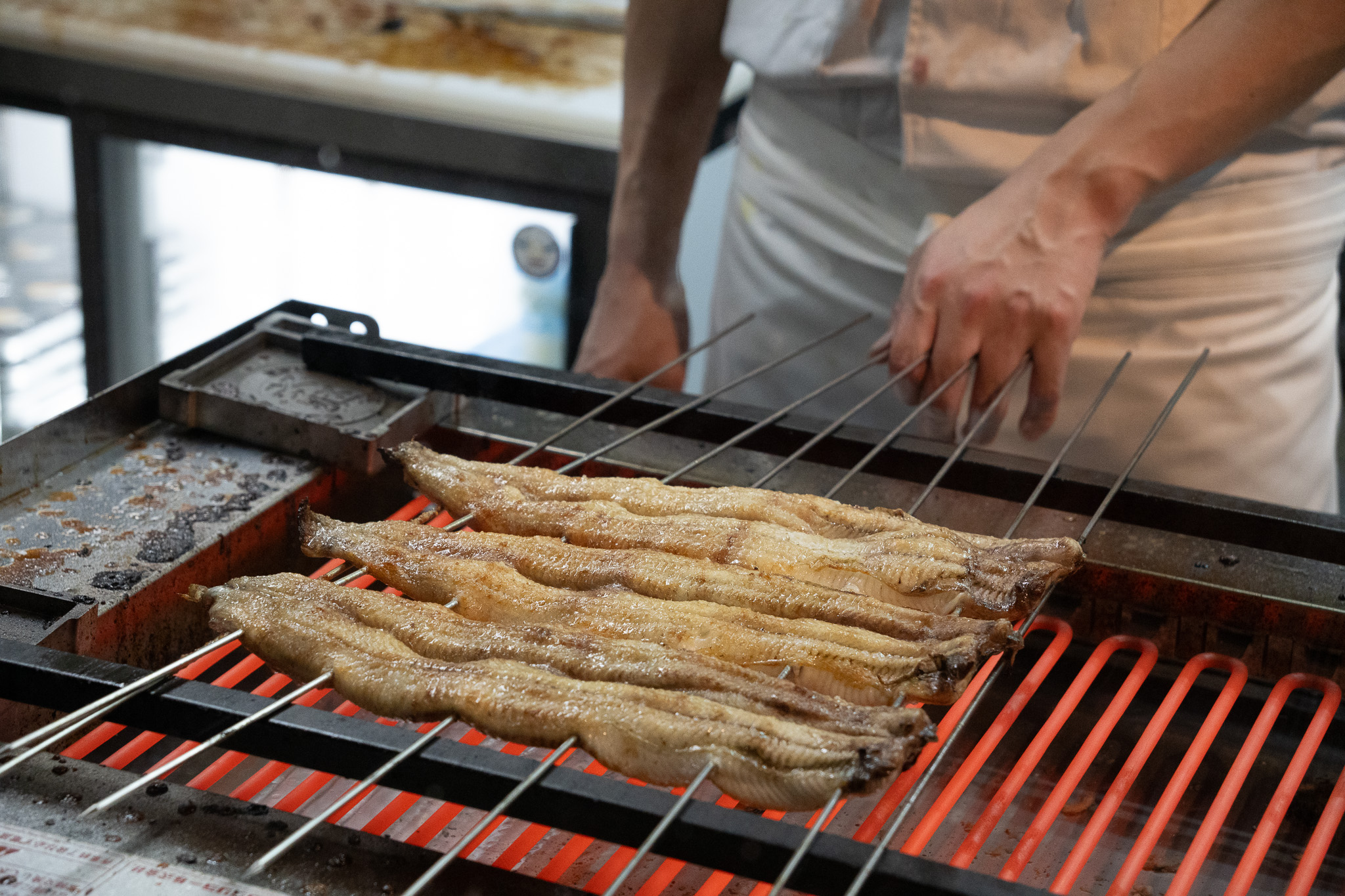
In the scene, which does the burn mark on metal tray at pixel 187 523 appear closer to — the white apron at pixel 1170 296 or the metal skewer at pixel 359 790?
the metal skewer at pixel 359 790

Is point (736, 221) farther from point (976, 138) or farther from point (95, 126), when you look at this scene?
point (95, 126)

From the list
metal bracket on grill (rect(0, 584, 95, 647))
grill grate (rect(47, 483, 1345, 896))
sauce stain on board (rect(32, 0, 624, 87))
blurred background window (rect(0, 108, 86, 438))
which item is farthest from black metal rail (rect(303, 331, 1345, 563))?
blurred background window (rect(0, 108, 86, 438))

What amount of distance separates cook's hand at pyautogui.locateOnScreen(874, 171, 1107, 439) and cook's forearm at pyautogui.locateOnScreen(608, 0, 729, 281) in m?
1.09

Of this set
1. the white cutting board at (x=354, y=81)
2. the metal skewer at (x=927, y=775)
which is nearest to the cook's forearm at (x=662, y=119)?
the white cutting board at (x=354, y=81)

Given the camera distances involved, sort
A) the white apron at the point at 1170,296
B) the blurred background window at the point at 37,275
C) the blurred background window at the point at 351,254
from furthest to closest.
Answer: the blurred background window at the point at 37,275
the blurred background window at the point at 351,254
the white apron at the point at 1170,296

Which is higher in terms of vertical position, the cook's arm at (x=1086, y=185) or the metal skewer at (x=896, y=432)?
the cook's arm at (x=1086, y=185)

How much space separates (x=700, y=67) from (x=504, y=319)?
77.2 inches

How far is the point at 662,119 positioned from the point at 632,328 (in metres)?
0.56

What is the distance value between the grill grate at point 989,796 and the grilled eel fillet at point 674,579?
7.0 inches

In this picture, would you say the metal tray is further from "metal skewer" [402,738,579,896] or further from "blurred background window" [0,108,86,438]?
"blurred background window" [0,108,86,438]

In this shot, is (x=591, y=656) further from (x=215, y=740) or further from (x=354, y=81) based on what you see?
(x=354, y=81)

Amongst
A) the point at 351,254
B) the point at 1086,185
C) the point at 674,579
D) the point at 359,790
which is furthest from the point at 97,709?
the point at 351,254

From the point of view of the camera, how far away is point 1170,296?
2.57 meters

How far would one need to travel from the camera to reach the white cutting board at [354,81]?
4.17 metres
